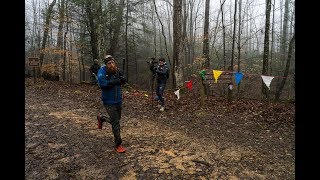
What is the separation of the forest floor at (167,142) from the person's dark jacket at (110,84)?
1184mm

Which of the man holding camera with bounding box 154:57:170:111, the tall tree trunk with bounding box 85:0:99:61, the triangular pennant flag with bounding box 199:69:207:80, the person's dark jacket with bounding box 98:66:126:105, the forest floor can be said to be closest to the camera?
the forest floor

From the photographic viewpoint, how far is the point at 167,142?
6.32 meters

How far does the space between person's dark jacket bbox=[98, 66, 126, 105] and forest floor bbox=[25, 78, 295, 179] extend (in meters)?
1.18

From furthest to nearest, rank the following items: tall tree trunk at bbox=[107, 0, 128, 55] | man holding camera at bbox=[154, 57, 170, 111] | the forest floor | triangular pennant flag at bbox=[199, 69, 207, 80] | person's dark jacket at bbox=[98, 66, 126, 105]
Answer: tall tree trunk at bbox=[107, 0, 128, 55], triangular pennant flag at bbox=[199, 69, 207, 80], man holding camera at bbox=[154, 57, 170, 111], person's dark jacket at bbox=[98, 66, 126, 105], the forest floor

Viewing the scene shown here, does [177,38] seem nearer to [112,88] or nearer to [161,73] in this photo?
[161,73]

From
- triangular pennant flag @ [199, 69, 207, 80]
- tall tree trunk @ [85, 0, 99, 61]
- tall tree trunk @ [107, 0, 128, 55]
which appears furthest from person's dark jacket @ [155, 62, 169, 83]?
tall tree trunk @ [107, 0, 128, 55]

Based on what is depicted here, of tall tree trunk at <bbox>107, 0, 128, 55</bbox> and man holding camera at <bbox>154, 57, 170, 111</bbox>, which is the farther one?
tall tree trunk at <bbox>107, 0, 128, 55</bbox>

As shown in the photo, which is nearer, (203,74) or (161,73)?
(161,73)

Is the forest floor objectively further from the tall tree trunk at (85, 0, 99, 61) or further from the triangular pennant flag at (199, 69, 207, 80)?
the tall tree trunk at (85, 0, 99, 61)

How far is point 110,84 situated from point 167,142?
212 cm

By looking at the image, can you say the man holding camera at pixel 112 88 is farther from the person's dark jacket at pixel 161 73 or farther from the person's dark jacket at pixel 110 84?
the person's dark jacket at pixel 161 73

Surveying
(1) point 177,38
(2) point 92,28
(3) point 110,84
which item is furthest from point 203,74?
(2) point 92,28

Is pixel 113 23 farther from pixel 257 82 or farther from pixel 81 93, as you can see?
pixel 257 82

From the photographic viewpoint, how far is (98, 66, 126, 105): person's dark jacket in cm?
548
